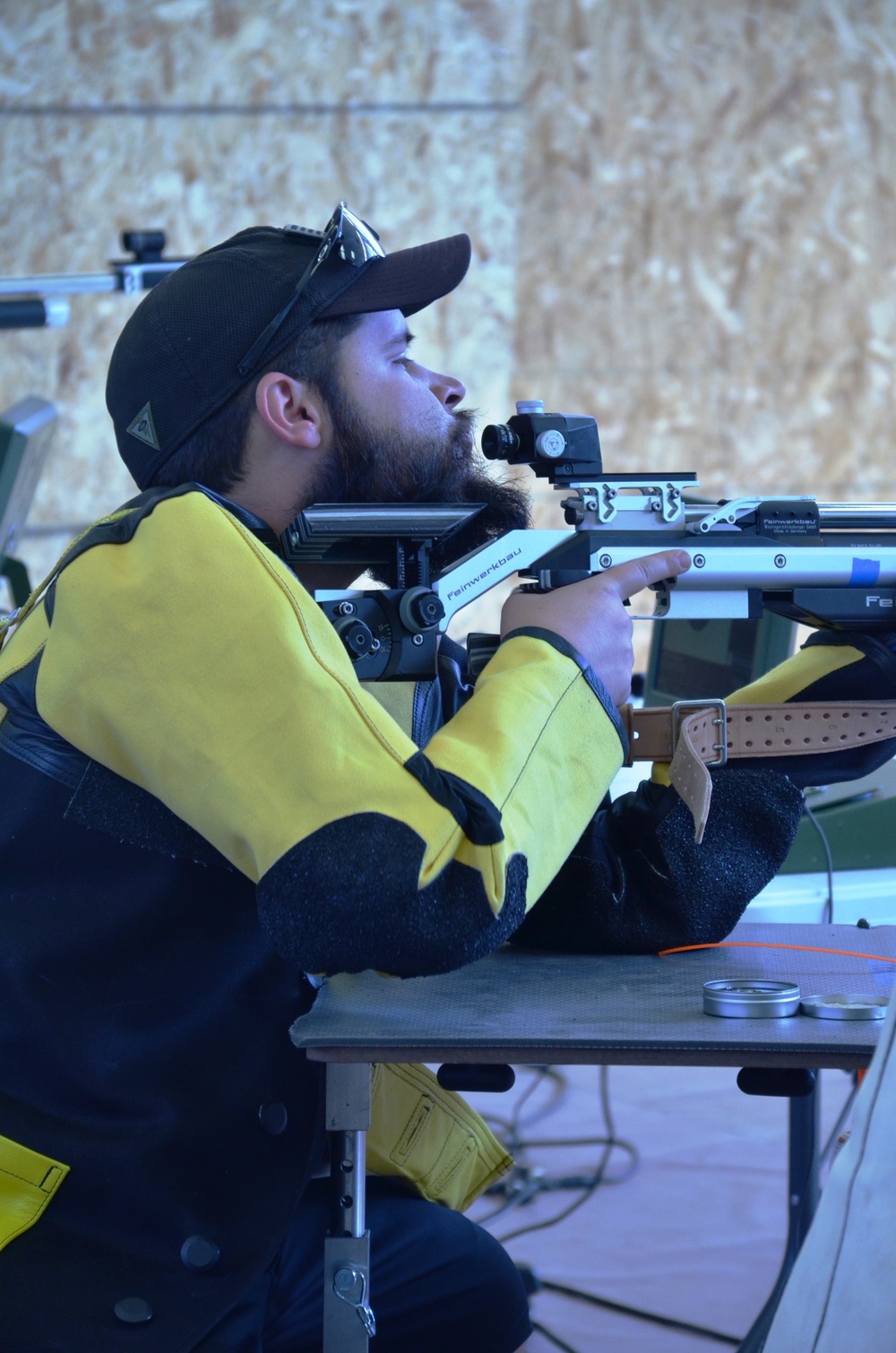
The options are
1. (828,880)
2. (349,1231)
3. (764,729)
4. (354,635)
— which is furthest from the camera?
(828,880)

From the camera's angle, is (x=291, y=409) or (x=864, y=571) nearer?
(x=291, y=409)

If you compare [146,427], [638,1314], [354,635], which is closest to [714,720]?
[354,635]

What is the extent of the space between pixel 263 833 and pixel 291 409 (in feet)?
1.53

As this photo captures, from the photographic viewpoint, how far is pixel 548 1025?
0.92m

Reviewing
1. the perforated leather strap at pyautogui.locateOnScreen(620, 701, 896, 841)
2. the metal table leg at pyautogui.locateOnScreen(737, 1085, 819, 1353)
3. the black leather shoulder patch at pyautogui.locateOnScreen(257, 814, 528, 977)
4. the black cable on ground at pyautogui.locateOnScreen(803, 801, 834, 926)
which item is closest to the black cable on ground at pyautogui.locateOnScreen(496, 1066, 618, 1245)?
the metal table leg at pyautogui.locateOnScreen(737, 1085, 819, 1353)

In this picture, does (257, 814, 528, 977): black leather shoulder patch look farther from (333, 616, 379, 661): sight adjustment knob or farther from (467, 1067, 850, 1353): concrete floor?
(467, 1067, 850, 1353): concrete floor

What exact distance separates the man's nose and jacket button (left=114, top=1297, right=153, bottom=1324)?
2.66ft

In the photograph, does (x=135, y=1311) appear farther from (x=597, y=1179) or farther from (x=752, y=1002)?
(x=597, y=1179)

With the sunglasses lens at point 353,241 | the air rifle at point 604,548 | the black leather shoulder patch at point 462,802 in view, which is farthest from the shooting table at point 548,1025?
the sunglasses lens at point 353,241

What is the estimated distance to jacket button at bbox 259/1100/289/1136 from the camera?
1029mm

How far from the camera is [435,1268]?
1.22 meters

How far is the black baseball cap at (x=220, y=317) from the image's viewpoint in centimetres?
117


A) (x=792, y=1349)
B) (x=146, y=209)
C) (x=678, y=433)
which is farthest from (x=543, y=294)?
(x=792, y=1349)

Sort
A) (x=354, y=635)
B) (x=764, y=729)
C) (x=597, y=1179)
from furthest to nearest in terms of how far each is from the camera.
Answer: (x=597, y=1179)
(x=764, y=729)
(x=354, y=635)
